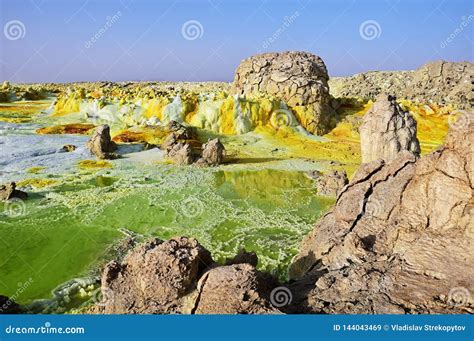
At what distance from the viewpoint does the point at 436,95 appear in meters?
39.8

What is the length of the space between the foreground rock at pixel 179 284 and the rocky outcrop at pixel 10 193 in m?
9.22

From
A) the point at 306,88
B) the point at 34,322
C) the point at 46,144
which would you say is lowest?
the point at 34,322

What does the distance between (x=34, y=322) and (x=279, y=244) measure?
7175 millimetres

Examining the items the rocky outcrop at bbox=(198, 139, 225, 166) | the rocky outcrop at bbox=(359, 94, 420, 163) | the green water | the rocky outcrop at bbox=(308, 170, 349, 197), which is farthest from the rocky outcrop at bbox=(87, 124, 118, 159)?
the rocky outcrop at bbox=(359, 94, 420, 163)

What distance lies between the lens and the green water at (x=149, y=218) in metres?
10.9

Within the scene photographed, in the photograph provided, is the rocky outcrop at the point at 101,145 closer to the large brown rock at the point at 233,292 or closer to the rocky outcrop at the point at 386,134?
Result: the rocky outcrop at the point at 386,134

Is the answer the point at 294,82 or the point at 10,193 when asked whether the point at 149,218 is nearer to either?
the point at 10,193

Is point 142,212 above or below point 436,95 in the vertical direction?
below

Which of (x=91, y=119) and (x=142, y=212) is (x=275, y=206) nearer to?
(x=142, y=212)

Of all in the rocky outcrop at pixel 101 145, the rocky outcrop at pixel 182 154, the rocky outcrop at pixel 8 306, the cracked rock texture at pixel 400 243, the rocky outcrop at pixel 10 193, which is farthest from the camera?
the rocky outcrop at pixel 101 145

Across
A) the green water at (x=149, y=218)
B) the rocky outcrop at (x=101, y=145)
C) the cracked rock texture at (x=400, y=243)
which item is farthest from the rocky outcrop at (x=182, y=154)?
the cracked rock texture at (x=400, y=243)

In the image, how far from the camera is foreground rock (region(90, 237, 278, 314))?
226 inches

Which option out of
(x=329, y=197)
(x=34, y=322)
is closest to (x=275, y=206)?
(x=329, y=197)

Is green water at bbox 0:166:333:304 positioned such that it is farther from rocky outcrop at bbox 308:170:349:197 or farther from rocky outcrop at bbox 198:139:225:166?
rocky outcrop at bbox 198:139:225:166
